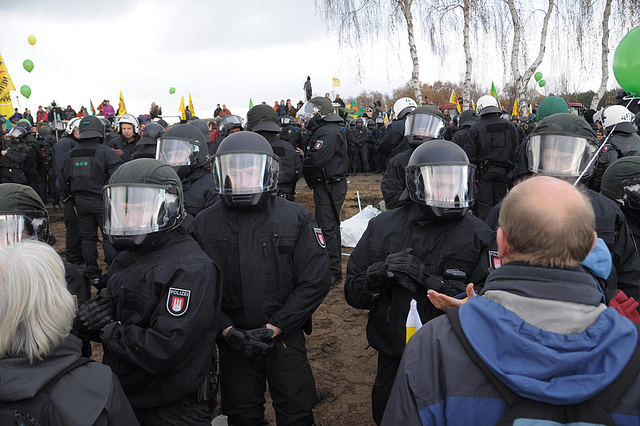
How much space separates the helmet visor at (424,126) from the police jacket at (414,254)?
97.6 inches

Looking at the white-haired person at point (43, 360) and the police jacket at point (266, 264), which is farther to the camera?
the police jacket at point (266, 264)

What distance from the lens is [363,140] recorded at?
59.5 ft

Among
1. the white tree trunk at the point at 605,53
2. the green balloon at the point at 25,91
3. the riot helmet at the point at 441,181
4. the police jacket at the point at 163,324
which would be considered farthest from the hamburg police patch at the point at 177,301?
the green balloon at the point at 25,91

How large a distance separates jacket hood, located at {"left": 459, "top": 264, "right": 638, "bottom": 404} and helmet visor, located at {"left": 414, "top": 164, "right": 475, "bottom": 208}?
1.38 metres

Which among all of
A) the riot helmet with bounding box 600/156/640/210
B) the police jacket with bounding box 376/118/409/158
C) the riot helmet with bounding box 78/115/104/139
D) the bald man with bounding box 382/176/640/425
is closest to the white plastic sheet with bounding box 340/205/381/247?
the police jacket with bounding box 376/118/409/158

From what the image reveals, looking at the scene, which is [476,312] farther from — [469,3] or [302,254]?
[469,3]

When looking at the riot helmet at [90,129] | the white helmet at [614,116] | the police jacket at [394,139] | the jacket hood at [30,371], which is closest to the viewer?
the jacket hood at [30,371]

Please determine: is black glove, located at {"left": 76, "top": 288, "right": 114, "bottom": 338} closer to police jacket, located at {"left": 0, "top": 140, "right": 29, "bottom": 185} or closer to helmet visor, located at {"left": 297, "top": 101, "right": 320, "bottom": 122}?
helmet visor, located at {"left": 297, "top": 101, "right": 320, "bottom": 122}

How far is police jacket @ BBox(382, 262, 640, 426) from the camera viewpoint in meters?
1.24

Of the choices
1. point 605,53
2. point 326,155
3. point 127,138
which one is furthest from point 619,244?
point 605,53

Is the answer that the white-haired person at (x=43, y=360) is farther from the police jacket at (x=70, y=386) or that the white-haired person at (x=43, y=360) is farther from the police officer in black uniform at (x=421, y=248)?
Answer: the police officer in black uniform at (x=421, y=248)

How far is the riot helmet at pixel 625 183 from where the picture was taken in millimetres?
3066

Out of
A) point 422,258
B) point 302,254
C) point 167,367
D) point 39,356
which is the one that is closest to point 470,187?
point 422,258

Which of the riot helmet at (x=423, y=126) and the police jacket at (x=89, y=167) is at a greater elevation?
the riot helmet at (x=423, y=126)
